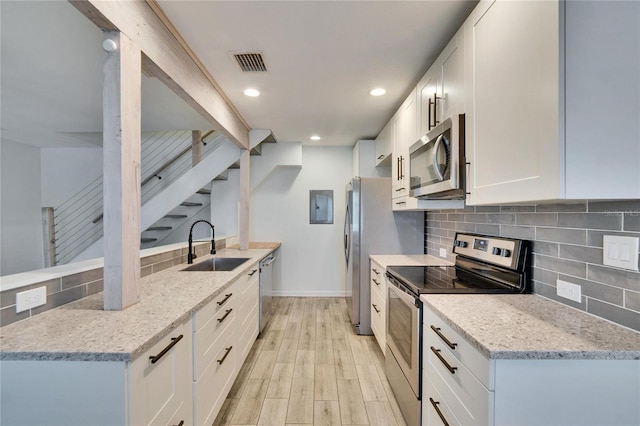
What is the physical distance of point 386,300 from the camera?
2227 millimetres

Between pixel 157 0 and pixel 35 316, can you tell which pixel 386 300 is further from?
pixel 157 0

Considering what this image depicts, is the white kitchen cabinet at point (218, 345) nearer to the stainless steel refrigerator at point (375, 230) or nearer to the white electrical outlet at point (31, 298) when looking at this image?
the white electrical outlet at point (31, 298)

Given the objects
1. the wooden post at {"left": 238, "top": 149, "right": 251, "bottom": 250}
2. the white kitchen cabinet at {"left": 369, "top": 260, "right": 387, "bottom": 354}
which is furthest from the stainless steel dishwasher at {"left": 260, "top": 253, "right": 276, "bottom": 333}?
the white kitchen cabinet at {"left": 369, "top": 260, "right": 387, "bottom": 354}

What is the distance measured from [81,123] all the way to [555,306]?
483 centimetres

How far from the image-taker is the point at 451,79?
1612 millimetres

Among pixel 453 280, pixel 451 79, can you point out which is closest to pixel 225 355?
pixel 453 280

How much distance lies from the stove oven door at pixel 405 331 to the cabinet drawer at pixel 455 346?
0.31 ft

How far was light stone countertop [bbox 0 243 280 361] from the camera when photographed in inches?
33.7

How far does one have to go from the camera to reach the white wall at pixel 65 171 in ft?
14.7

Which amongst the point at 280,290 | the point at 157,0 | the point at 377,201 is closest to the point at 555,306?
the point at 377,201

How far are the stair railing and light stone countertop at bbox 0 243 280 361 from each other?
10.7 feet

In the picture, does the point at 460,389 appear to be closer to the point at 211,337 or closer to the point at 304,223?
the point at 211,337

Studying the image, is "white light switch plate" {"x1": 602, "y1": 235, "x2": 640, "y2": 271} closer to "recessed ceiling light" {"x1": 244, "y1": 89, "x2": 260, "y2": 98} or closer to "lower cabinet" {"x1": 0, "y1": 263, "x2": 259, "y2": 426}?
"lower cabinet" {"x1": 0, "y1": 263, "x2": 259, "y2": 426}

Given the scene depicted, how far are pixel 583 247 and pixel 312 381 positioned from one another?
196cm
